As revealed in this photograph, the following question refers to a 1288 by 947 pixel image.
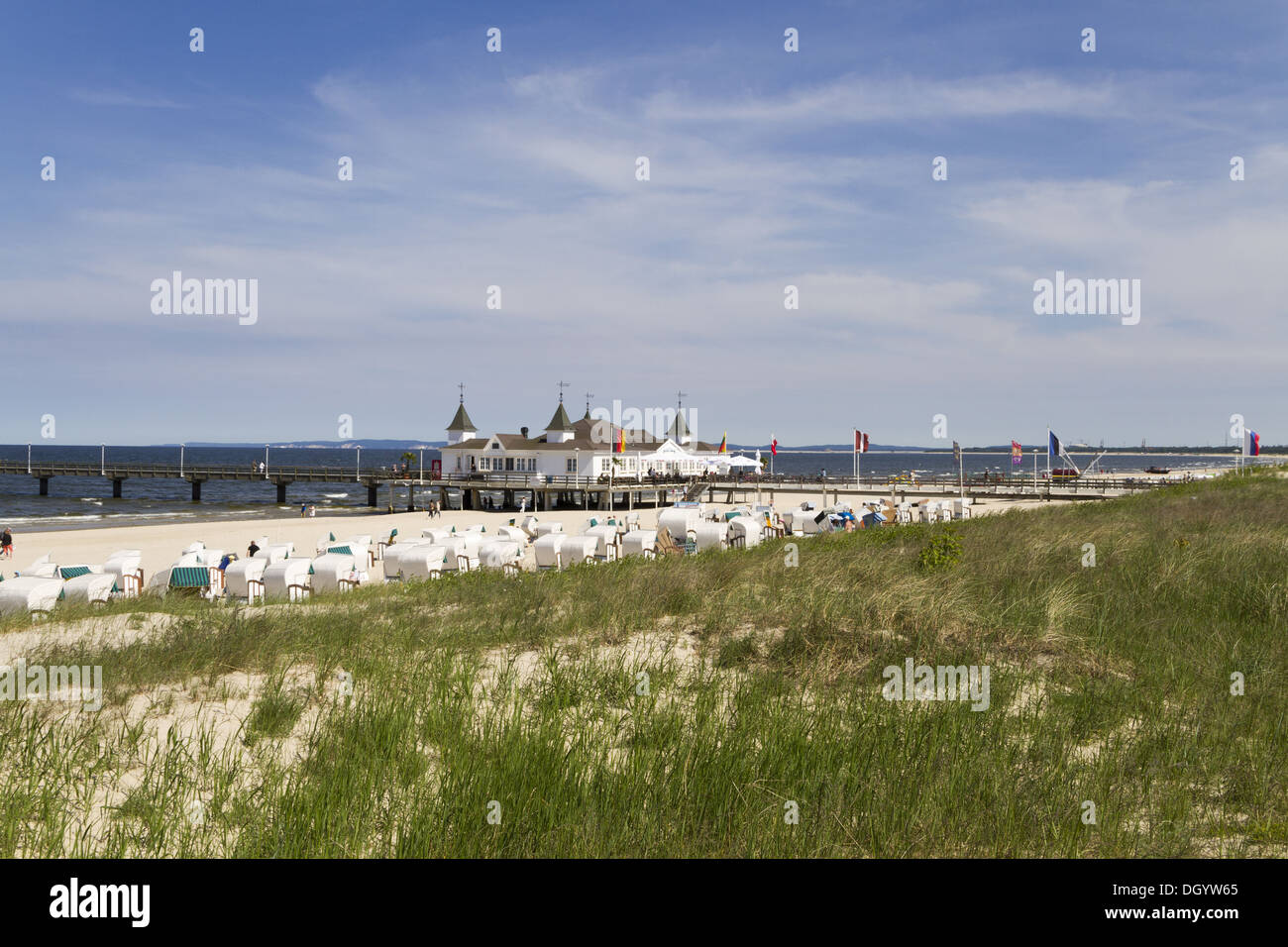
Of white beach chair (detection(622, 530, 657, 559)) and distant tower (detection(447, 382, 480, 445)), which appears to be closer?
white beach chair (detection(622, 530, 657, 559))

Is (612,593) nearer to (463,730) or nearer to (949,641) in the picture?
(949,641)

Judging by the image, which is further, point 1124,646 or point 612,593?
point 612,593

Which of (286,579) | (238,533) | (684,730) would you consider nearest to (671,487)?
(238,533)

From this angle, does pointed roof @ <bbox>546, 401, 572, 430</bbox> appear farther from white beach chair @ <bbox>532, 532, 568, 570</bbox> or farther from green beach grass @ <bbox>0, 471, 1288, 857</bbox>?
green beach grass @ <bbox>0, 471, 1288, 857</bbox>

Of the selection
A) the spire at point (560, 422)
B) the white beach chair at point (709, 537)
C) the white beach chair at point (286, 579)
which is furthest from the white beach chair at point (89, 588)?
the spire at point (560, 422)

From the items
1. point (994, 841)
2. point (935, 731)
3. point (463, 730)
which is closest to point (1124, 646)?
point (935, 731)

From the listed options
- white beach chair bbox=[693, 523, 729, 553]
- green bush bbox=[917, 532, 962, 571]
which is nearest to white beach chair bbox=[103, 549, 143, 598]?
white beach chair bbox=[693, 523, 729, 553]

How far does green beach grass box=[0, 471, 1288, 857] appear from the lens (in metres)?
3.89

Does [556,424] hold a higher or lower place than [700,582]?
higher

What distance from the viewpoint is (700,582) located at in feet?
34.4

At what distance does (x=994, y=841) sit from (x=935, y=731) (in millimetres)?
1047

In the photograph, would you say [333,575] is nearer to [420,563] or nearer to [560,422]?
[420,563]
